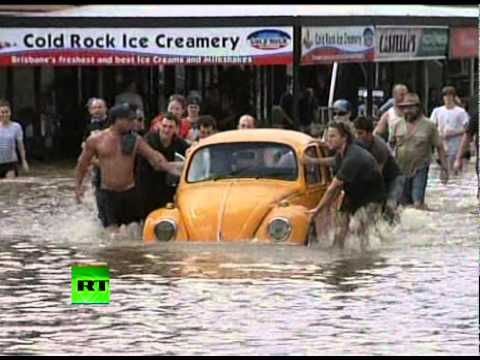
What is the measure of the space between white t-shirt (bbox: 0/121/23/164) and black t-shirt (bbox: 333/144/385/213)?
399 inches

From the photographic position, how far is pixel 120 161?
1586 cm

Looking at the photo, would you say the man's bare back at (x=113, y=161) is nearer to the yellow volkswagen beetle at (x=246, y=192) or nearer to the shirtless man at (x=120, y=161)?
the shirtless man at (x=120, y=161)

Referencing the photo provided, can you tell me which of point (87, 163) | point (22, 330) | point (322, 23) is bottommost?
point (22, 330)

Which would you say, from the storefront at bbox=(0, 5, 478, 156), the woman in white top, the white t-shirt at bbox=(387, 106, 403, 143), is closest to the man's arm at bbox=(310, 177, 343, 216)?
the white t-shirt at bbox=(387, 106, 403, 143)

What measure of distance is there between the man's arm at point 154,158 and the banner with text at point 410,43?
1807cm

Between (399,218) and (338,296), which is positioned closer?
(338,296)

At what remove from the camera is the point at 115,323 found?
10.9 metres

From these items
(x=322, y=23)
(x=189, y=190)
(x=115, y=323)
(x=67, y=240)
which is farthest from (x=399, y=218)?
(x=322, y=23)

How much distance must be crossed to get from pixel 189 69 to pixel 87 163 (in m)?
19.9

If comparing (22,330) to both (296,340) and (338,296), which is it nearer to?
(296,340)

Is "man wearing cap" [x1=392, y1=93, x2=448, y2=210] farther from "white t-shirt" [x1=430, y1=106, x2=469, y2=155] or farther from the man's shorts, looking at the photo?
"white t-shirt" [x1=430, y1=106, x2=469, y2=155]

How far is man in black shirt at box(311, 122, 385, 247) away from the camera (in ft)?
48.9

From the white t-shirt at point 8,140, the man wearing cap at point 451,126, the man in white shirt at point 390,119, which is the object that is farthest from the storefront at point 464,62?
the man in white shirt at point 390,119

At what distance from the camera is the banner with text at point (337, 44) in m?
32.2
